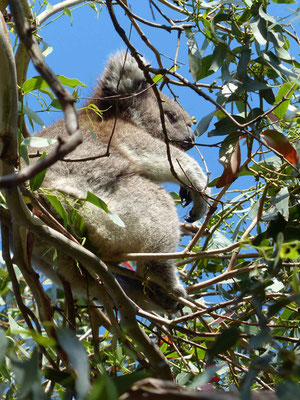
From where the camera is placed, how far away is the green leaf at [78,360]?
0.65 meters

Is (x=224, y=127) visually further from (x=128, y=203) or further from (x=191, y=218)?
(x=191, y=218)

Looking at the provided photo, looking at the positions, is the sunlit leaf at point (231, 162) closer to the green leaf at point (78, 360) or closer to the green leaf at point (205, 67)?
the green leaf at point (205, 67)

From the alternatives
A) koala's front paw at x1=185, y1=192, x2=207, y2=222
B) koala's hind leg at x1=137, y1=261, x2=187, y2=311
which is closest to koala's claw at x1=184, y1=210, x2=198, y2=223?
koala's front paw at x1=185, y1=192, x2=207, y2=222

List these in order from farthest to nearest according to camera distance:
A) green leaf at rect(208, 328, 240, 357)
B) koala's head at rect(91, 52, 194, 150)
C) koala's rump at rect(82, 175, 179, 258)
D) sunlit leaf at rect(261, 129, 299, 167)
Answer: koala's head at rect(91, 52, 194, 150) → koala's rump at rect(82, 175, 179, 258) → sunlit leaf at rect(261, 129, 299, 167) → green leaf at rect(208, 328, 240, 357)

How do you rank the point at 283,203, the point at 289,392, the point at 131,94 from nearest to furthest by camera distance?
the point at 289,392 < the point at 283,203 < the point at 131,94

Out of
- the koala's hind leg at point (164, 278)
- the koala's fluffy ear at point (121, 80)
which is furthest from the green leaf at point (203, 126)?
the koala's fluffy ear at point (121, 80)

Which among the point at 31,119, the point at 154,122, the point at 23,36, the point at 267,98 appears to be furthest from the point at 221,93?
the point at 154,122

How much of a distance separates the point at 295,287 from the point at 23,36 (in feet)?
1.84

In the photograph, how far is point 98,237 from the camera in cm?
199

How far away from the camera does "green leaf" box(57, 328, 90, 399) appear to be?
25.8 inches

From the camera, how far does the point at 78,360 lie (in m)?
0.73

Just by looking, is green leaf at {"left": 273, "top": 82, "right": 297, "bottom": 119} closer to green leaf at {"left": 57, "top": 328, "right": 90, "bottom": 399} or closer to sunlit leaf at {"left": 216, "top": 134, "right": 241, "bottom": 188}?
sunlit leaf at {"left": 216, "top": 134, "right": 241, "bottom": 188}

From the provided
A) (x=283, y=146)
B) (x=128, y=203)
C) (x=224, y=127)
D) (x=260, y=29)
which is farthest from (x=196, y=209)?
(x=260, y=29)

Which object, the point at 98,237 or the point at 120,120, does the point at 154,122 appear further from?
the point at 98,237
